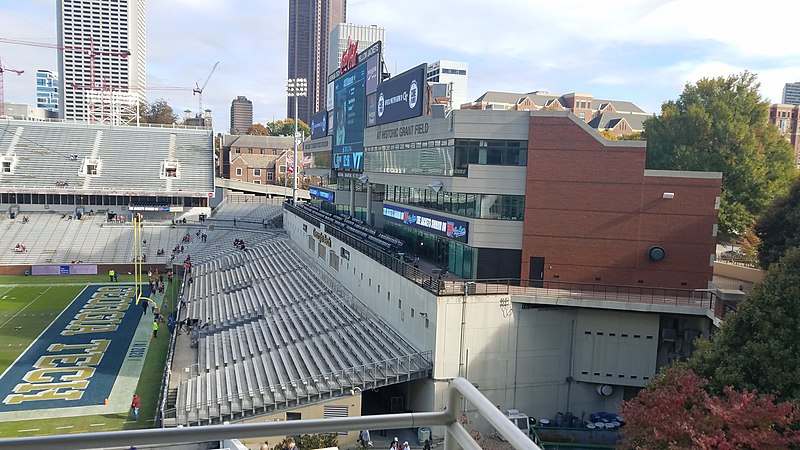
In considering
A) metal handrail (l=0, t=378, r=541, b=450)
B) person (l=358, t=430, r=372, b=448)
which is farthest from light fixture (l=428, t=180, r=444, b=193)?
metal handrail (l=0, t=378, r=541, b=450)

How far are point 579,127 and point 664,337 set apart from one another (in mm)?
8450

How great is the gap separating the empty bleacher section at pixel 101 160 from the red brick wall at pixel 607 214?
51.8m

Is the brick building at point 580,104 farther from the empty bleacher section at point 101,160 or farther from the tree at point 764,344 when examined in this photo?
the tree at point 764,344

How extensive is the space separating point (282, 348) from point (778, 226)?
2048 centimetres

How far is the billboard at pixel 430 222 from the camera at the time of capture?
25.2 meters

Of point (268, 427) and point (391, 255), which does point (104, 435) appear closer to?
point (268, 427)

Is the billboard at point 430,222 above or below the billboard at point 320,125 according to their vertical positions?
below

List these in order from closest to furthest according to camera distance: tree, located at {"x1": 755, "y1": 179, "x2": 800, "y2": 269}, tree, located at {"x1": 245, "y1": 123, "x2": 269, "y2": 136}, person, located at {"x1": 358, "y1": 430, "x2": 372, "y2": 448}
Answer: person, located at {"x1": 358, "y1": 430, "x2": 372, "y2": 448} → tree, located at {"x1": 755, "y1": 179, "x2": 800, "y2": 269} → tree, located at {"x1": 245, "y1": 123, "x2": 269, "y2": 136}

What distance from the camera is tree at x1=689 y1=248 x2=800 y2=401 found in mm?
13891

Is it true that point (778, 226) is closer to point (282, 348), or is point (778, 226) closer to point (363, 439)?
point (363, 439)

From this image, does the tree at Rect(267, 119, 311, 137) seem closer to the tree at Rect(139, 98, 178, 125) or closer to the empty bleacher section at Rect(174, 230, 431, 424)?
the tree at Rect(139, 98, 178, 125)

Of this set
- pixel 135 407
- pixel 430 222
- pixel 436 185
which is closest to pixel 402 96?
pixel 436 185

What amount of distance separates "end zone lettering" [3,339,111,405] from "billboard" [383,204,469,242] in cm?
1611

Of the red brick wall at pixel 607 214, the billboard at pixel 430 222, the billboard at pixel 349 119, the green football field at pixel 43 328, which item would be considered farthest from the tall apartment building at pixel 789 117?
the green football field at pixel 43 328
